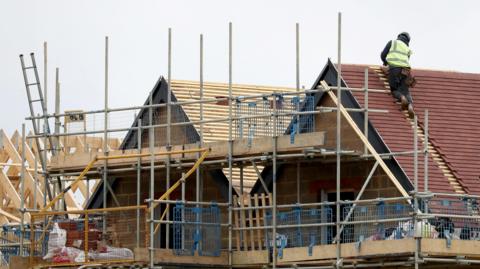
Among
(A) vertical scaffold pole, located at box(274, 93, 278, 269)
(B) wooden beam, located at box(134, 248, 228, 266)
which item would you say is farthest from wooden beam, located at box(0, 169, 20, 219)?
(A) vertical scaffold pole, located at box(274, 93, 278, 269)

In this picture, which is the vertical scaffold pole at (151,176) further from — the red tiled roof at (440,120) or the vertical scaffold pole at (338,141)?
the red tiled roof at (440,120)

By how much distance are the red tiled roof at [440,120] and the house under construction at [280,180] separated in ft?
0.13

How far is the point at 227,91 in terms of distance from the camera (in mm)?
61375

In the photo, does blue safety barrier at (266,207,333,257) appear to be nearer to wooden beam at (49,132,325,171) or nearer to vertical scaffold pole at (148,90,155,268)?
wooden beam at (49,132,325,171)

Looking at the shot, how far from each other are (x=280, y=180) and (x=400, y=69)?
12.7ft

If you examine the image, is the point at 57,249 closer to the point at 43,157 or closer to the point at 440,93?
the point at 43,157

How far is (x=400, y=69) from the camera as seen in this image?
186 ft

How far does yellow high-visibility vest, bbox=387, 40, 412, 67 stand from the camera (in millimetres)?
56562

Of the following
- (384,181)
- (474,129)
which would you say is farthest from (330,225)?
(474,129)

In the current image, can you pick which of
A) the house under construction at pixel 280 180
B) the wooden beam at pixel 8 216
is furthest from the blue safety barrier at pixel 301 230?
the wooden beam at pixel 8 216

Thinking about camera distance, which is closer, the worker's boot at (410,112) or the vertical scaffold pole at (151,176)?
the vertical scaffold pole at (151,176)

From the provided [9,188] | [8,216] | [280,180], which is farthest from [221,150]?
[9,188]

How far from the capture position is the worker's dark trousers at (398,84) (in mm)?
56594

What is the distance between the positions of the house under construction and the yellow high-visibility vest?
805mm
